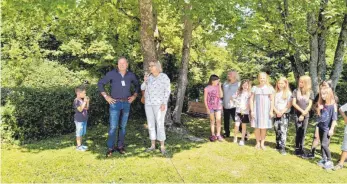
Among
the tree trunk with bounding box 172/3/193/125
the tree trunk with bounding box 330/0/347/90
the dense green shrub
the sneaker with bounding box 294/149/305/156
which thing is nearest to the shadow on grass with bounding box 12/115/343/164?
the sneaker with bounding box 294/149/305/156

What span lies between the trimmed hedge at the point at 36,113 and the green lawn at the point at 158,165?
0.48m

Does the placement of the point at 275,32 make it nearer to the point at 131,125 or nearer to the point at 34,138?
the point at 131,125

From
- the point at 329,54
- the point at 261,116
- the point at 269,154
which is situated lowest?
the point at 269,154

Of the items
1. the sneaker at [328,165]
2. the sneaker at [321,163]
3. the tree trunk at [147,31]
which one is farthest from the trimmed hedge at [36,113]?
the sneaker at [328,165]

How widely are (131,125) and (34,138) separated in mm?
3191

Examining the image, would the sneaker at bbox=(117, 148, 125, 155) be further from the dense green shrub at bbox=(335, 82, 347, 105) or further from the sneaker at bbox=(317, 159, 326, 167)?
the dense green shrub at bbox=(335, 82, 347, 105)

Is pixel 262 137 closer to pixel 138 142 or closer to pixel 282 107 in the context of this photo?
pixel 282 107

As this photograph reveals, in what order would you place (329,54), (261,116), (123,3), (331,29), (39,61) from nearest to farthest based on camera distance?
(261,116), (123,3), (331,29), (329,54), (39,61)

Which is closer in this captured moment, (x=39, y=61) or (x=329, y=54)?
(x=329, y=54)

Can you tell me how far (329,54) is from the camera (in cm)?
1970

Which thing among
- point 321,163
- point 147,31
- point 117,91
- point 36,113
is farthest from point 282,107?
point 36,113

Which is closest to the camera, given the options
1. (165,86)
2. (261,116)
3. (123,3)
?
(165,86)

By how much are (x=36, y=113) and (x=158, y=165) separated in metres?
3.79

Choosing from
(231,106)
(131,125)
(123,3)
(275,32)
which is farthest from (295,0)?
(131,125)
